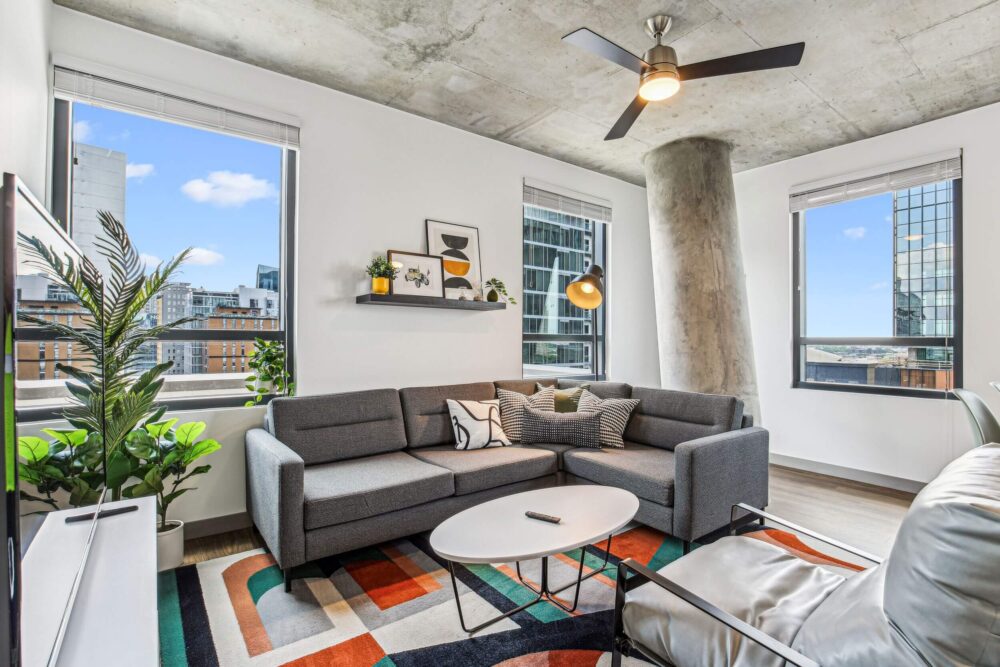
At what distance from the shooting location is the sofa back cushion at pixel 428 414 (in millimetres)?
3287

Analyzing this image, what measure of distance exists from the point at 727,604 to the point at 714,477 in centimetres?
136

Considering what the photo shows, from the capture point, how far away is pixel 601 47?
224 cm

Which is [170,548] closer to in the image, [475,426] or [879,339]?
[475,426]

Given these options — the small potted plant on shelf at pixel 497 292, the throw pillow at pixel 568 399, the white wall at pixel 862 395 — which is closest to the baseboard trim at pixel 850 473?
the white wall at pixel 862 395

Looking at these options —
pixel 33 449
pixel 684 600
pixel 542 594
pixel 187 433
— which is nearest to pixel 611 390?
pixel 542 594

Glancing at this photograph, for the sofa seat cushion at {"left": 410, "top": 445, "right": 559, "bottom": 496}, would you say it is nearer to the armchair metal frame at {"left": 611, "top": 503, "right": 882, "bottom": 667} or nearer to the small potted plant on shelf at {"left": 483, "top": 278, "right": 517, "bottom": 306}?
the small potted plant on shelf at {"left": 483, "top": 278, "right": 517, "bottom": 306}

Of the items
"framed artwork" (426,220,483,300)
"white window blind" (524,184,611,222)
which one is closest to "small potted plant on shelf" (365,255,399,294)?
"framed artwork" (426,220,483,300)

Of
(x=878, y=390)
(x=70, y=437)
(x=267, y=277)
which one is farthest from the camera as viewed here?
(x=878, y=390)

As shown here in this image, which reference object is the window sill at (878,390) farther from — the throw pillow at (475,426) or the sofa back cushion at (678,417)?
the throw pillow at (475,426)

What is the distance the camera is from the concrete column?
4051 millimetres

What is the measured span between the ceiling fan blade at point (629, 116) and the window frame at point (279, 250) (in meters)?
2.03

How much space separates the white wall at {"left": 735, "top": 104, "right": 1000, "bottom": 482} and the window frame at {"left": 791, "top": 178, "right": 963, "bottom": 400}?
5cm

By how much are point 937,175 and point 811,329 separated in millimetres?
1457

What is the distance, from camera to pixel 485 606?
2.09 metres
